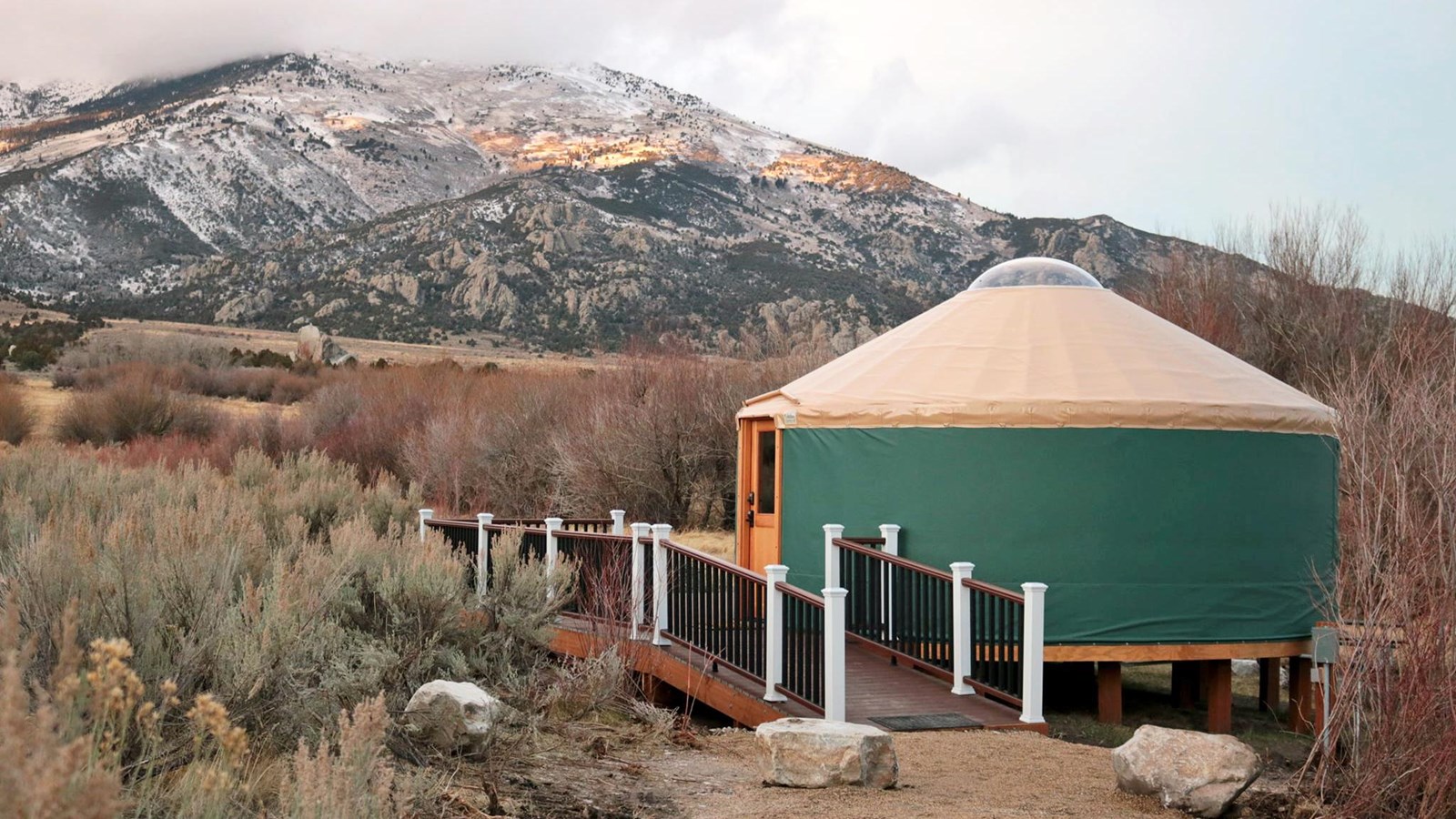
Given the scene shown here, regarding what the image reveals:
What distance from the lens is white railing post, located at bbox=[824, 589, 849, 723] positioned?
23.2 feet

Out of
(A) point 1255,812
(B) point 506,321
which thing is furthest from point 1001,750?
(B) point 506,321

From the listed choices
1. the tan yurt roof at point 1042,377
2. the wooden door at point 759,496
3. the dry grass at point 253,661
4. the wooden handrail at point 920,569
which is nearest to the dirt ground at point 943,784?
the dry grass at point 253,661

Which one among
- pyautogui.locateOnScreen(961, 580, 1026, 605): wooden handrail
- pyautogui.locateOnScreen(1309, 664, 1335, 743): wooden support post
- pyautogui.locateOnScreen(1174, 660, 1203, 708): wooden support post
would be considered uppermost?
pyautogui.locateOnScreen(961, 580, 1026, 605): wooden handrail

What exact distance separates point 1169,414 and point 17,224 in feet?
202

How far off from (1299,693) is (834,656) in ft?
17.7

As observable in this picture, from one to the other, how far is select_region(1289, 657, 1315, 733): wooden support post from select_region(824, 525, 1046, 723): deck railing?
252 cm

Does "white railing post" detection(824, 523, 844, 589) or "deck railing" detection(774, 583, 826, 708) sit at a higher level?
"white railing post" detection(824, 523, 844, 589)

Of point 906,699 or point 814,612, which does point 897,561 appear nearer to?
point 906,699

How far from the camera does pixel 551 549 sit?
10078 millimetres

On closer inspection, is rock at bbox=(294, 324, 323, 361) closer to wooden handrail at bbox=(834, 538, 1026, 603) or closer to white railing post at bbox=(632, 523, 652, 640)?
white railing post at bbox=(632, 523, 652, 640)

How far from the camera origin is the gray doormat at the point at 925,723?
7.20 meters

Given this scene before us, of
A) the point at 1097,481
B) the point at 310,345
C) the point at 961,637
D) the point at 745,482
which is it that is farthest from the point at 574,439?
the point at 310,345

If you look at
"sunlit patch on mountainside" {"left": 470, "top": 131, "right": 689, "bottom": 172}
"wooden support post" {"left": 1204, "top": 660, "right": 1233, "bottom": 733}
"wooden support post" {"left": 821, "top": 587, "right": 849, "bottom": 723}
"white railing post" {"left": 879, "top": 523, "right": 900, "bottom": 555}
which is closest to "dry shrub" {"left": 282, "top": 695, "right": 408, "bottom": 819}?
"wooden support post" {"left": 821, "top": 587, "right": 849, "bottom": 723}

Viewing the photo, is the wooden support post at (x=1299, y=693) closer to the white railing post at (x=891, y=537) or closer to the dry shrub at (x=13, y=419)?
the white railing post at (x=891, y=537)
